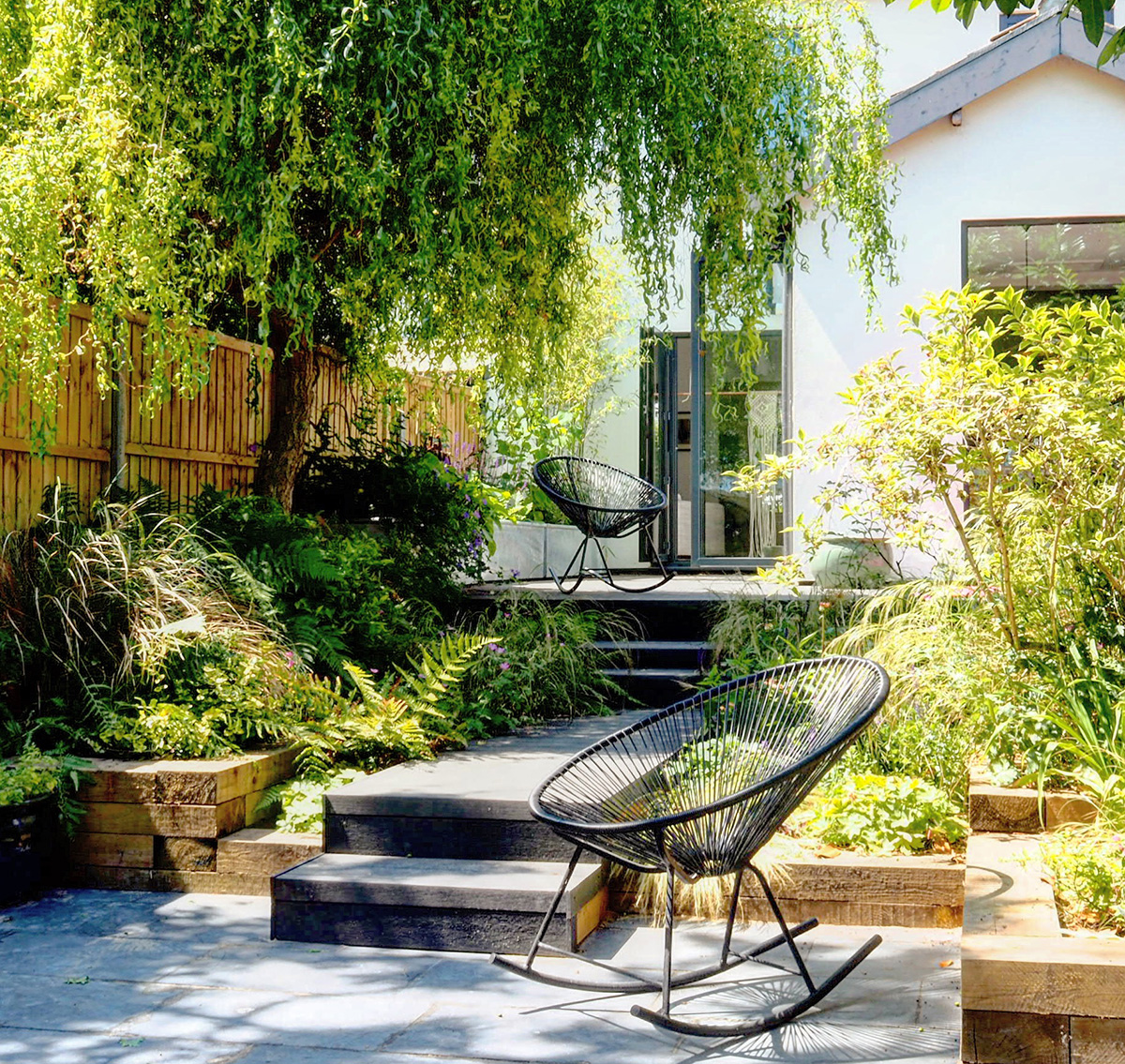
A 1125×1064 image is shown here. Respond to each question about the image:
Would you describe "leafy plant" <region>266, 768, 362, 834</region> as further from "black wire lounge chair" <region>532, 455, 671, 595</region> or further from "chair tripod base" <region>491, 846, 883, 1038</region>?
"black wire lounge chair" <region>532, 455, 671, 595</region>

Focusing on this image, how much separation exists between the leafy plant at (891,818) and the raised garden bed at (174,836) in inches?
73.9

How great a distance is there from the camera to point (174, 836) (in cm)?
457

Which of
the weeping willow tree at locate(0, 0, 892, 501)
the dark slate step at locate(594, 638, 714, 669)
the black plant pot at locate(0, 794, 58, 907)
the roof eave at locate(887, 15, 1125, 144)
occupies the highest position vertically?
the roof eave at locate(887, 15, 1125, 144)

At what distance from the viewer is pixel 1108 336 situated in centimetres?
409

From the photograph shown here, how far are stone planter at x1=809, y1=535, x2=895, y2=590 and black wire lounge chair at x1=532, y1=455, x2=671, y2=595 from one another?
0.96 m

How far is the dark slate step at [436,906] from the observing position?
3.80m

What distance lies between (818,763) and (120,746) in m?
2.96

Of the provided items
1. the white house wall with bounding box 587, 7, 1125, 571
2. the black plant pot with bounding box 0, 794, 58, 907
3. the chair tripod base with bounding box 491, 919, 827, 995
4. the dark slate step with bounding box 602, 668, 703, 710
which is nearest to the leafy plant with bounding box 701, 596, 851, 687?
the dark slate step with bounding box 602, 668, 703, 710

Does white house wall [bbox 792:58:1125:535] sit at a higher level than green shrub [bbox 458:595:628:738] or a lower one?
higher

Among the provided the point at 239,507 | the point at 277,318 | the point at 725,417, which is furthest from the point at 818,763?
the point at 725,417

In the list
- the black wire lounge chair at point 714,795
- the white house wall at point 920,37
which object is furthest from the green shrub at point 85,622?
the white house wall at point 920,37

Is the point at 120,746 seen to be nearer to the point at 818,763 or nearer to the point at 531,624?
the point at 531,624

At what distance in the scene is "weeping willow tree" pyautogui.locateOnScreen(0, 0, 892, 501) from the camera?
4.88 meters

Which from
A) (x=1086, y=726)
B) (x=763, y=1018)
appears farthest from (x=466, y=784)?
(x=1086, y=726)
